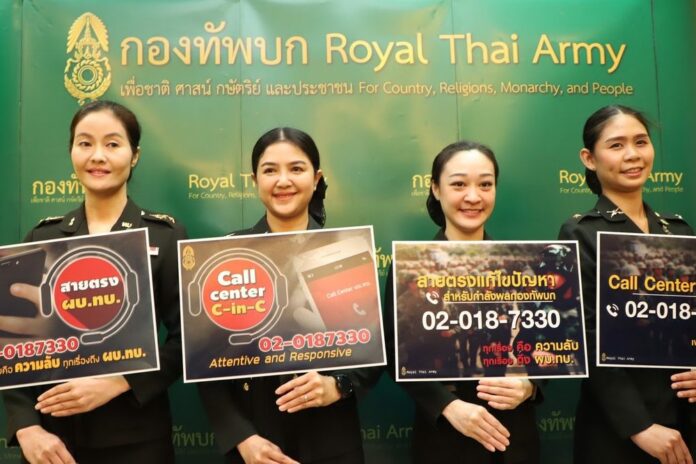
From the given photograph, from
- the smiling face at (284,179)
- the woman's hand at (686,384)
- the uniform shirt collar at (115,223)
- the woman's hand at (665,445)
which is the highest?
the smiling face at (284,179)

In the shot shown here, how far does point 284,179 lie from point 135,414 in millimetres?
982

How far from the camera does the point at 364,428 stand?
3.16 m

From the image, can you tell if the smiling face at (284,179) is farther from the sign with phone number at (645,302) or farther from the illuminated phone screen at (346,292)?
the sign with phone number at (645,302)

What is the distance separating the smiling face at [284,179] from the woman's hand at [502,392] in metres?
0.93

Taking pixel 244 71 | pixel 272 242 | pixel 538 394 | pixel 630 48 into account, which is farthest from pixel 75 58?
pixel 630 48

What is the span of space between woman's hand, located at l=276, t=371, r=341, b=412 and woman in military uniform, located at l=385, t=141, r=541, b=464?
1.18 feet

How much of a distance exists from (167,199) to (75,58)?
2.82ft

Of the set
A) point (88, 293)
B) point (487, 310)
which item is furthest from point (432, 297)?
point (88, 293)

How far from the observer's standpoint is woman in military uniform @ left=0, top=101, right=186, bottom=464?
2.02m

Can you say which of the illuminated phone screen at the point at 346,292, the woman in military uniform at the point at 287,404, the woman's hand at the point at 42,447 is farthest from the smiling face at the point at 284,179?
the woman's hand at the point at 42,447

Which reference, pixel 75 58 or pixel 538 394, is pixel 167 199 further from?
pixel 538 394

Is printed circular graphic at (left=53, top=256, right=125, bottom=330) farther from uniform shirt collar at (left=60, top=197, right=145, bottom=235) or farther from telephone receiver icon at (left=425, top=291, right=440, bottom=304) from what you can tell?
telephone receiver icon at (left=425, top=291, right=440, bottom=304)

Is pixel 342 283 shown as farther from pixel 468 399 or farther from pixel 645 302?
pixel 645 302

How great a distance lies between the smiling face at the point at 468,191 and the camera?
2.36 meters
